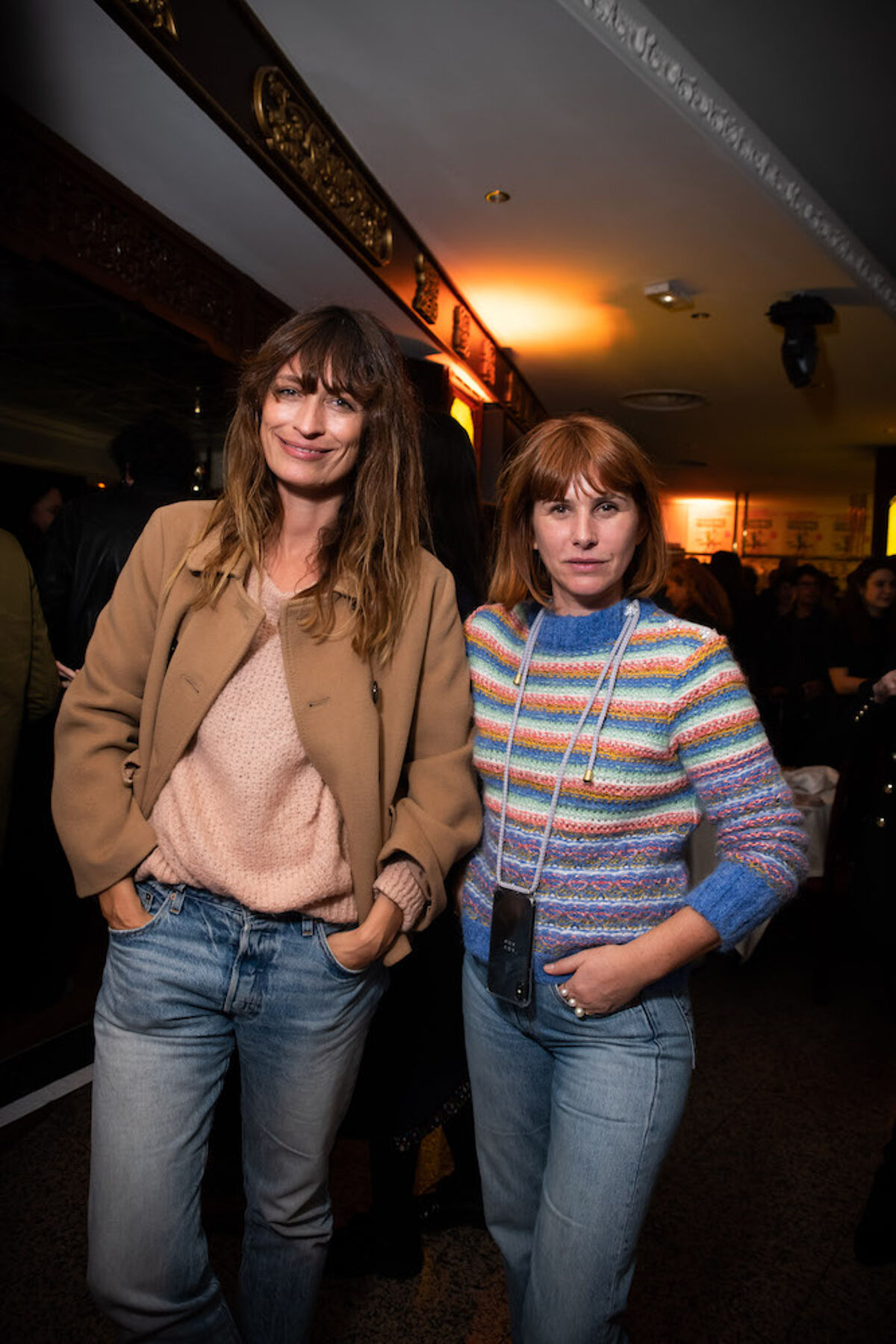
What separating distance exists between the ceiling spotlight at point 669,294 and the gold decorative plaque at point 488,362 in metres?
1.15

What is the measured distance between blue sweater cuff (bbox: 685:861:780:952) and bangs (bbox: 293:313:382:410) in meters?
0.79

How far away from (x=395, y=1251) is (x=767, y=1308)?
2.44ft

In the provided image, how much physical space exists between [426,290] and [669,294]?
1.43 m

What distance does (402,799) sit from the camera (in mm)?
1359

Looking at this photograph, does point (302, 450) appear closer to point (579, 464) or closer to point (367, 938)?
point (579, 464)

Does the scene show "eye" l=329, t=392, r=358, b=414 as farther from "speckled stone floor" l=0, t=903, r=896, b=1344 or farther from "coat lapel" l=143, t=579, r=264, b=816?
"speckled stone floor" l=0, t=903, r=896, b=1344

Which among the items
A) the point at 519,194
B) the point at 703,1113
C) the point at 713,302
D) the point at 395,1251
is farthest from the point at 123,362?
the point at 713,302

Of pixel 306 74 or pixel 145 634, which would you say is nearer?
pixel 145 634

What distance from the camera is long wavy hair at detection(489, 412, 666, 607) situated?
127 cm

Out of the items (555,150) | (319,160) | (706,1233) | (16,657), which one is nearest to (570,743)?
(706,1233)

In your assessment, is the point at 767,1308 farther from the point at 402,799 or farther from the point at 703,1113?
the point at 402,799

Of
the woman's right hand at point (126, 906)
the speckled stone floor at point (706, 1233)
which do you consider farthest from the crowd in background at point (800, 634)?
the woman's right hand at point (126, 906)

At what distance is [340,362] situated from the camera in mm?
1282

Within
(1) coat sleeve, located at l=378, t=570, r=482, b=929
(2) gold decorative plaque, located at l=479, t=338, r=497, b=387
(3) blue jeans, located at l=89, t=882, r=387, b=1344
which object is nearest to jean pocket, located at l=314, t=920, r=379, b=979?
(3) blue jeans, located at l=89, t=882, r=387, b=1344
